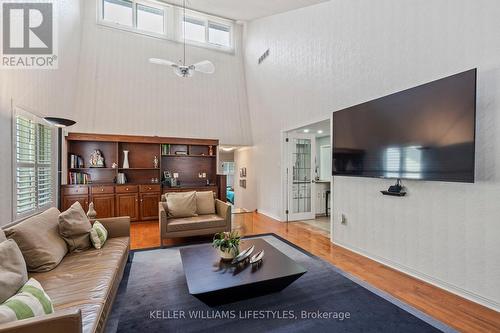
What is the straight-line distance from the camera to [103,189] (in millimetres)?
5305

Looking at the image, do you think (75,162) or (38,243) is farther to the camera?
(75,162)

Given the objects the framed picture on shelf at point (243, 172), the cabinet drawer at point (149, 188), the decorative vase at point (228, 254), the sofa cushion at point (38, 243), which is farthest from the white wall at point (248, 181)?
the sofa cushion at point (38, 243)

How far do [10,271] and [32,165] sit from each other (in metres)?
1.87

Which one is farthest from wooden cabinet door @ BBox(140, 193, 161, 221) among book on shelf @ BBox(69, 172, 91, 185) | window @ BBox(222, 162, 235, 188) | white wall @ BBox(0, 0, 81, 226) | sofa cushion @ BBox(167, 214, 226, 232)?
window @ BBox(222, 162, 235, 188)

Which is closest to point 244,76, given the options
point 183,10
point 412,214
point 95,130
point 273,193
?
point 183,10

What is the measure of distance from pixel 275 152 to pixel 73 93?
4.68 meters

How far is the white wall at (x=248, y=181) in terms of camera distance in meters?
7.09

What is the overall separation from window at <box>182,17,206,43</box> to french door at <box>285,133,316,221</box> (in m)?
3.71

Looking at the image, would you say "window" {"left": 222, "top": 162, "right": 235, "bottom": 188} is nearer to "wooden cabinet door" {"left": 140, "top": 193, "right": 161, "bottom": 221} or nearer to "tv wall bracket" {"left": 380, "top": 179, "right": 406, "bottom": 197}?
"wooden cabinet door" {"left": 140, "top": 193, "right": 161, "bottom": 221}

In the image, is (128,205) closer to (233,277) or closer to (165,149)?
(165,149)

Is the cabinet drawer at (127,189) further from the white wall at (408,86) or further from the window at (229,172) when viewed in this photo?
the window at (229,172)

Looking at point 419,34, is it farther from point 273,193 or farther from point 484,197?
point 273,193

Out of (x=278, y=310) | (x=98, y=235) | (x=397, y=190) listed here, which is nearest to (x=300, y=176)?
(x=397, y=190)

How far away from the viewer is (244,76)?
6801 millimetres
